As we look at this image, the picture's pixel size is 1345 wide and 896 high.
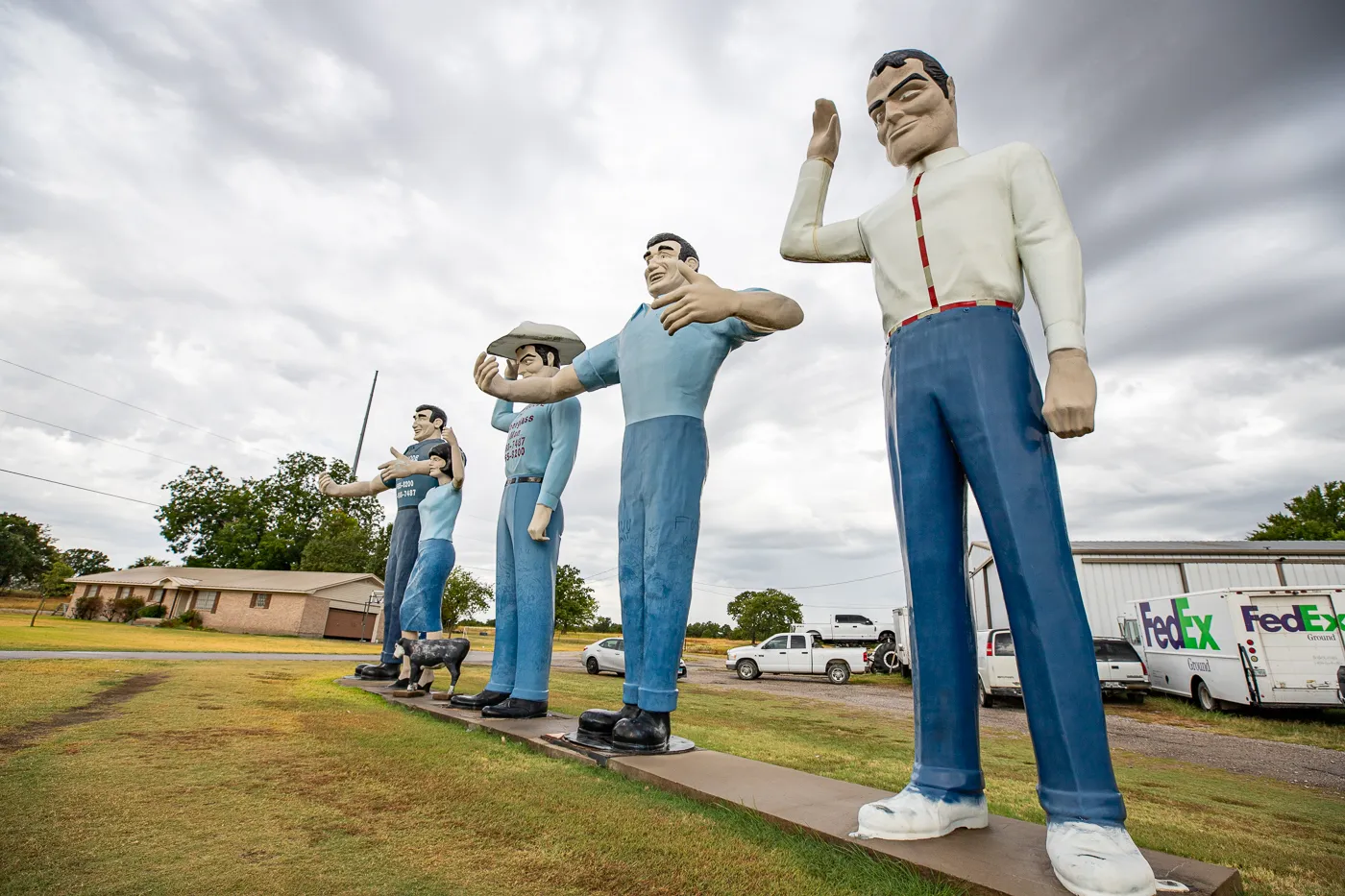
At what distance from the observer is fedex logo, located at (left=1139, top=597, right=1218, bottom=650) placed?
35.6ft

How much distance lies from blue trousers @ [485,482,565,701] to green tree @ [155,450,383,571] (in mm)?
38076

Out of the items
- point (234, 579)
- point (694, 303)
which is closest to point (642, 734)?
point (694, 303)

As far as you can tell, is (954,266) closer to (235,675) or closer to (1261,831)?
(1261,831)

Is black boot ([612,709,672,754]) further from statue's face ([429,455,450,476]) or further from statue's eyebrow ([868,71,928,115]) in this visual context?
statue's face ([429,455,450,476])

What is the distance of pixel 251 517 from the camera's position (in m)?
38.5

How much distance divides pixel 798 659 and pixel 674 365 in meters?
15.8

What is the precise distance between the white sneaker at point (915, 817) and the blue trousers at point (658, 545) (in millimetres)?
1417

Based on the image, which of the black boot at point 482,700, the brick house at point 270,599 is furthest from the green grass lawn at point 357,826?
the brick house at point 270,599

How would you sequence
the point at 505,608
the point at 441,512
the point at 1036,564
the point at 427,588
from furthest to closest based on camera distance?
the point at 441,512 → the point at 427,588 → the point at 505,608 → the point at 1036,564

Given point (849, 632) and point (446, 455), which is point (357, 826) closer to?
point (446, 455)

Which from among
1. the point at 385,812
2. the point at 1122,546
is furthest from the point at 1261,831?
the point at 1122,546

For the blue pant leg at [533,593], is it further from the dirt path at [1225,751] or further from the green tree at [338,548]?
the green tree at [338,548]

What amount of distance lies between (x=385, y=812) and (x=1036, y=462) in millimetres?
2261

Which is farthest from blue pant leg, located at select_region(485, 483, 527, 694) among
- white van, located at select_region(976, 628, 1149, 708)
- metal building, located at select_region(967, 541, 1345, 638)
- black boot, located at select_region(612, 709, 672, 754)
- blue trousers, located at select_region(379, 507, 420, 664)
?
metal building, located at select_region(967, 541, 1345, 638)
